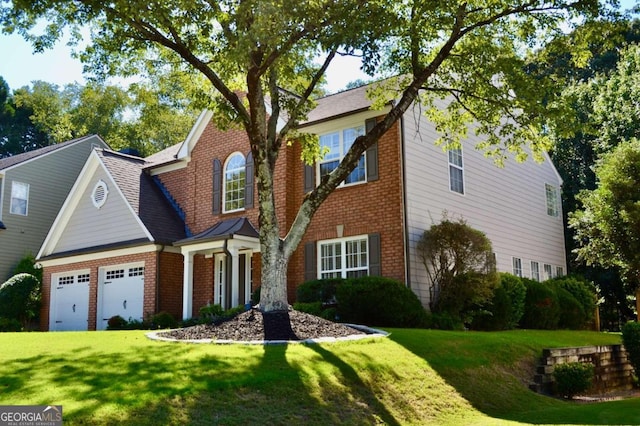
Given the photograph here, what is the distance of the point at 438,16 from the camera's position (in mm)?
13977

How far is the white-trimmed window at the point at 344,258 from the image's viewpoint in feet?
59.4

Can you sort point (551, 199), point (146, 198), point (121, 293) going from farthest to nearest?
1. point (551, 199)
2. point (146, 198)
3. point (121, 293)

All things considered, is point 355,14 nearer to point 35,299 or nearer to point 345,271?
point 345,271

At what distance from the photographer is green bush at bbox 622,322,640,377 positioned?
14.6 meters

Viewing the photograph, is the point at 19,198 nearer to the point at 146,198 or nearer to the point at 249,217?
the point at 146,198

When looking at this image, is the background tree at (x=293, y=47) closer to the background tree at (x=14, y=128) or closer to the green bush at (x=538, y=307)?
the green bush at (x=538, y=307)

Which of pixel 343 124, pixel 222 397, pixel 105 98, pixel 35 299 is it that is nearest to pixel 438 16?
pixel 343 124

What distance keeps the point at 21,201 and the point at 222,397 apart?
24530 mm

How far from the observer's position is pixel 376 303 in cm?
1562

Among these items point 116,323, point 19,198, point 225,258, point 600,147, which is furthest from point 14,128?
point 600,147

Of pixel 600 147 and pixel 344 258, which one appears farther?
pixel 600 147

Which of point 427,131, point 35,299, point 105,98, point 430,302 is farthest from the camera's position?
point 105,98

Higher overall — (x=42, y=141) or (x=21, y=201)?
(x=42, y=141)

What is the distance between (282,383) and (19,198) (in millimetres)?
24265
